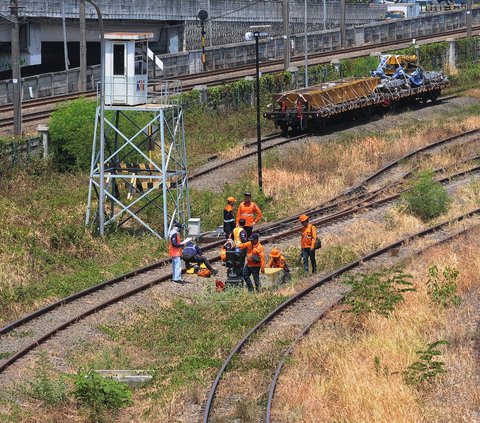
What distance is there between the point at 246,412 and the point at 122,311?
21.0 feet

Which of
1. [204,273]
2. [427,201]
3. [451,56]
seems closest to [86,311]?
[204,273]

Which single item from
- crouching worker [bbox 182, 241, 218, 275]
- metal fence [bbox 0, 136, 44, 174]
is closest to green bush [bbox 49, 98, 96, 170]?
metal fence [bbox 0, 136, 44, 174]

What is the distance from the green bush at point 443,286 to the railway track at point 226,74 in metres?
23.9

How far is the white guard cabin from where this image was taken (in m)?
27.1

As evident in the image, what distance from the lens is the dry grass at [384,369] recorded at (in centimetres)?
1470

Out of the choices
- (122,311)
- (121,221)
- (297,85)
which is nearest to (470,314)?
(122,311)

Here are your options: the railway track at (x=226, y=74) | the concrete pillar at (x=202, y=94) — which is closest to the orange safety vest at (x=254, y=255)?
the railway track at (x=226, y=74)

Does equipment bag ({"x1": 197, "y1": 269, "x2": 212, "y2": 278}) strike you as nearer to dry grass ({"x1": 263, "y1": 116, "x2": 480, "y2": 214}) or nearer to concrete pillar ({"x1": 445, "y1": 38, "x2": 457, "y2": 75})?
dry grass ({"x1": 263, "y1": 116, "x2": 480, "y2": 214})

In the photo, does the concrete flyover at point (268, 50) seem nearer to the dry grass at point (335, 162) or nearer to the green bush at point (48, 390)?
the dry grass at point (335, 162)

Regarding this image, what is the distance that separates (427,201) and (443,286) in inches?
345

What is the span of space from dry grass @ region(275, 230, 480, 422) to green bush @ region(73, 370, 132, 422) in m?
2.36

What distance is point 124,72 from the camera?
27219 millimetres

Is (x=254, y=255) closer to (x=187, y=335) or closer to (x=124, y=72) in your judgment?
(x=187, y=335)

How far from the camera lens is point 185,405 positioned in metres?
15.8
